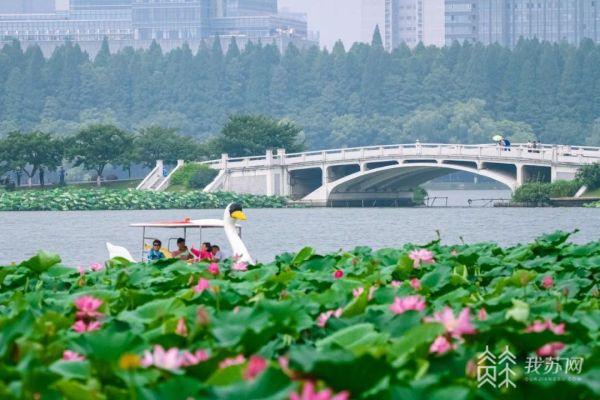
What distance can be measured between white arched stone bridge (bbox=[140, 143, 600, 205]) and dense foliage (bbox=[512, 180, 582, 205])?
90 cm

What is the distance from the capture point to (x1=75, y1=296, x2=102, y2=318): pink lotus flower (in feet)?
32.7

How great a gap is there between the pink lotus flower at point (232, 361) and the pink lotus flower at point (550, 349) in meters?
1.34

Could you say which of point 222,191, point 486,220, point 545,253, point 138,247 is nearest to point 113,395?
point 545,253

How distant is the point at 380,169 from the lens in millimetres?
76938

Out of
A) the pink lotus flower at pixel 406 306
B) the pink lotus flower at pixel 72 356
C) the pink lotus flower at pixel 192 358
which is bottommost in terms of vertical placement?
the pink lotus flower at pixel 72 356

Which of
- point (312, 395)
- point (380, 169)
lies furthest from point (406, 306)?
point (380, 169)

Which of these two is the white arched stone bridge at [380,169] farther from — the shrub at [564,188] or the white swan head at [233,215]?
the white swan head at [233,215]

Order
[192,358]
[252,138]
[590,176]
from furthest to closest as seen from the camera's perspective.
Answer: [252,138] → [590,176] → [192,358]

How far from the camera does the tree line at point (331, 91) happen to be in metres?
130

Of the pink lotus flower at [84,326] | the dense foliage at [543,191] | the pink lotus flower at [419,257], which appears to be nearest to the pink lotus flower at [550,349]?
the pink lotus flower at [84,326]

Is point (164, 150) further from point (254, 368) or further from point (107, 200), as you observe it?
point (254, 368)

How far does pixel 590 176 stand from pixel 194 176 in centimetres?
2005

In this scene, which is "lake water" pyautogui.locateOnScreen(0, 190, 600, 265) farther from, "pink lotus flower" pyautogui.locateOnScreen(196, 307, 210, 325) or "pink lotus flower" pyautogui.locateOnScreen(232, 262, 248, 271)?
"pink lotus flower" pyautogui.locateOnScreen(196, 307, 210, 325)

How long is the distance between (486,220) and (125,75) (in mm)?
83692
